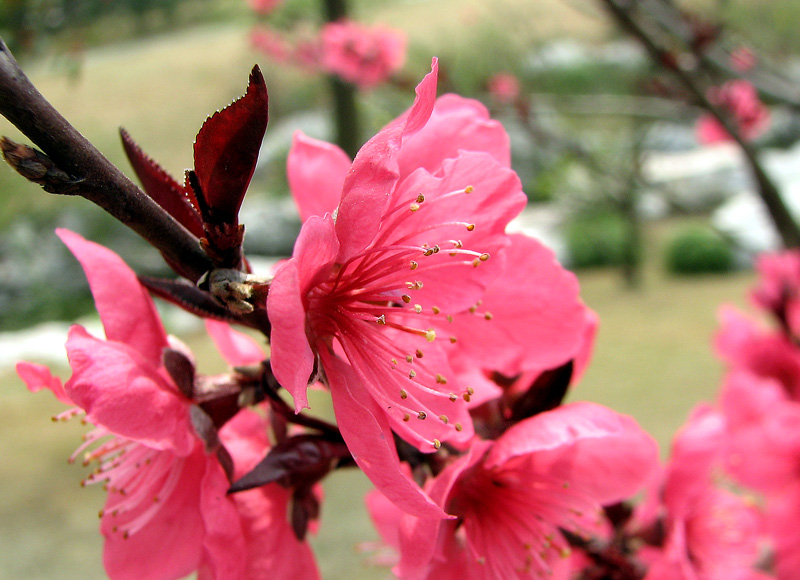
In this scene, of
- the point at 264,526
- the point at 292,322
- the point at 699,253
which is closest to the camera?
the point at 292,322

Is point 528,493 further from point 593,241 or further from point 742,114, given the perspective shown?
point 593,241

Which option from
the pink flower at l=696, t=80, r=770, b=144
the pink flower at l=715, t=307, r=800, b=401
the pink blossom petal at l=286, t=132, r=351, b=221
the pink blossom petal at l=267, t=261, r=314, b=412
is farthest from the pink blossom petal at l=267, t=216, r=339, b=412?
the pink flower at l=696, t=80, r=770, b=144

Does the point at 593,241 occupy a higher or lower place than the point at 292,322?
lower

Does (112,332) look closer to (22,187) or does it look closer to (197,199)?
(197,199)

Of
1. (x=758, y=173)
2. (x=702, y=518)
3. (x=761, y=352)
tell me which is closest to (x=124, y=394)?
(x=702, y=518)

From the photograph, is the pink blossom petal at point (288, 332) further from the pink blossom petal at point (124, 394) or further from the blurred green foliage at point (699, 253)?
the blurred green foliage at point (699, 253)

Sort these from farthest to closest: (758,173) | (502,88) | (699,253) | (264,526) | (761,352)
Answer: (699,253), (502,88), (758,173), (761,352), (264,526)

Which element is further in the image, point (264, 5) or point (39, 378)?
point (264, 5)
